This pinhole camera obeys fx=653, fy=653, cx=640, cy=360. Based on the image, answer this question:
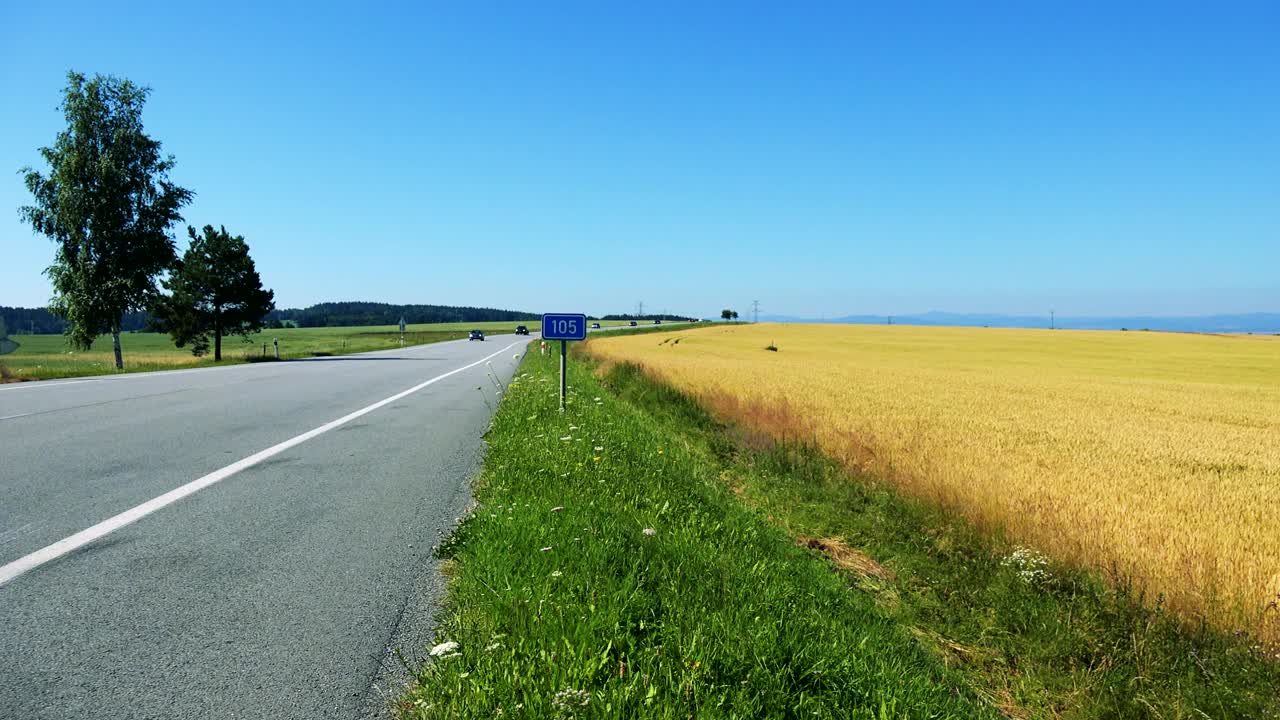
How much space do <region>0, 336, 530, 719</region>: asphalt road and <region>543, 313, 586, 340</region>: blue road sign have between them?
2.39 metres

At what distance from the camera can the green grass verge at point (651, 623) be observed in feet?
8.79

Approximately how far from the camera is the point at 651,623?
331 centimetres

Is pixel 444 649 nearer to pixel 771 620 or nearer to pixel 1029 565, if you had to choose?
pixel 771 620

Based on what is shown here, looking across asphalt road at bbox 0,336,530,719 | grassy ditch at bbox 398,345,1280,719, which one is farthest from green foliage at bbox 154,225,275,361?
grassy ditch at bbox 398,345,1280,719

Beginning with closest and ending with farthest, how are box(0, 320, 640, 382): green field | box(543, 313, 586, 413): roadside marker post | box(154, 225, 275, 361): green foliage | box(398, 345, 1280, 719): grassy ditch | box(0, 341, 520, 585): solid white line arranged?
A: box(398, 345, 1280, 719): grassy ditch
box(0, 341, 520, 585): solid white line
box(543, 313, 586, 413): roadside marker post
box(0, 320, 640, 382): green field
box(154, 225, 275, 361): green foliage

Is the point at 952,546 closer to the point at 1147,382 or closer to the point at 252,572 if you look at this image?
the point at 252,572

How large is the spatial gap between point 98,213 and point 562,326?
33.3 m

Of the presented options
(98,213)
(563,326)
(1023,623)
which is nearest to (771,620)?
(1023,623)

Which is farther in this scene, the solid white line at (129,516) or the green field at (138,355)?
the green field at (138,355)

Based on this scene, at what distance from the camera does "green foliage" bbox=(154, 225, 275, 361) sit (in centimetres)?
3919

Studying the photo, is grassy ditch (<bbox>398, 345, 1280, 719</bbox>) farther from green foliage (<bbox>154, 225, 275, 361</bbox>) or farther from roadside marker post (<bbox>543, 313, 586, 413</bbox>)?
green foliage (<bbox>154, 225, 275, 361</bbox>)

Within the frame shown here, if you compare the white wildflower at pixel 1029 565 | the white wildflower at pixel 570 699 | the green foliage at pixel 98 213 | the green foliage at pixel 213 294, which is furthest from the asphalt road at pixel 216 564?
the green foliage at pixel 213 294

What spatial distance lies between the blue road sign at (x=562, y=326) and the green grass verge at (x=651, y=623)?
15.9 feet

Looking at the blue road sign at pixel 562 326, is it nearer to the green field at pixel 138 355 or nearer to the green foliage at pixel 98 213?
the green field at pixel 138 355
